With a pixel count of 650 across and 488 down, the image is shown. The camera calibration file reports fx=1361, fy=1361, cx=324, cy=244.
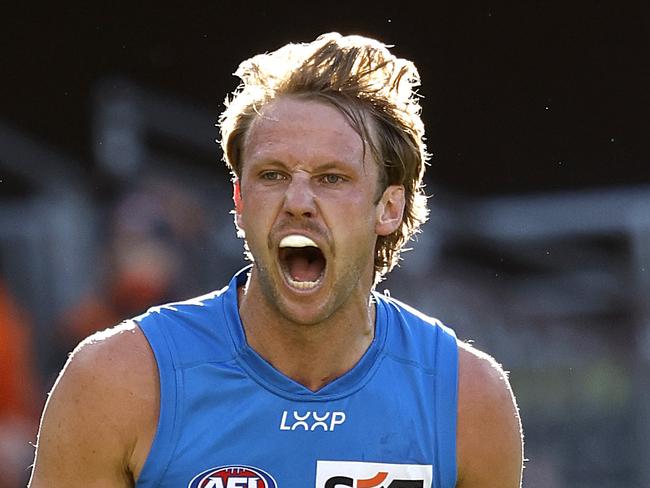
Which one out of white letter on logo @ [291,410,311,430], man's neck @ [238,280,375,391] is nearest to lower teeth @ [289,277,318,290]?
man's neck @ [238,280,375,391]

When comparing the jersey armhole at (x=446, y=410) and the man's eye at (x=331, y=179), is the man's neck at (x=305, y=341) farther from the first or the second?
the man's eye at (x=331, y=179)

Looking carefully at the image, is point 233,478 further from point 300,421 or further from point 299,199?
point 299,199

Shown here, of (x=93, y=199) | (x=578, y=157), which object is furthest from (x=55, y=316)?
(x=578, y=157)

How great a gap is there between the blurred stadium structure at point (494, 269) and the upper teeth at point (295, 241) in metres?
4.13

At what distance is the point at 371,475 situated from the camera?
12.2 ft

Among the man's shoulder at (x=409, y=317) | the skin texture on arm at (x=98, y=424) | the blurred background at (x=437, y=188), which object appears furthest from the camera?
the blurred background at (x=437, y=188)

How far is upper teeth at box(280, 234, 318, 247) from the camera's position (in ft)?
11.7

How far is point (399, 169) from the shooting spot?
397cm

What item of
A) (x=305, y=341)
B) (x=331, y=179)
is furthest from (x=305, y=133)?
(x=305, y=341)

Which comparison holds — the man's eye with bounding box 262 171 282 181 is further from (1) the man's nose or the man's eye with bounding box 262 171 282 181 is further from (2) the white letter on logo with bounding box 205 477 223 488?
(2) the white letter on logo with bounding box 205 477 223 488

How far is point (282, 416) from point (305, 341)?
0.24 meters

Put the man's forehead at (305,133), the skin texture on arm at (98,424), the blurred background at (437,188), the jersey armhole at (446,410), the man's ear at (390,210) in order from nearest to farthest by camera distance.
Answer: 1. the skin texture on arm at (98,424)
2. the man's forehead at (305,133)
3. the jersey armhole at (446,410)
4. the man's ear at (390,210)
5. the blurred background at (437,188)

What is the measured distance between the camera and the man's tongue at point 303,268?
149 inches

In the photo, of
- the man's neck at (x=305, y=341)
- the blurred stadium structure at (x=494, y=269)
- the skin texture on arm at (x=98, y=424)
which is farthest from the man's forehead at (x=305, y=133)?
the blurred stadium structure at (x=494, y=269)
